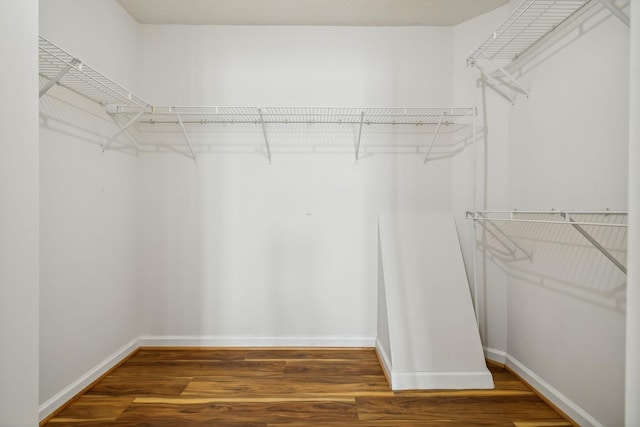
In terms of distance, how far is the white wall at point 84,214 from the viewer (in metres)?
1.63

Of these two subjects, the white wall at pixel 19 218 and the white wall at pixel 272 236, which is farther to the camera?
the white wall at pixel 272 236

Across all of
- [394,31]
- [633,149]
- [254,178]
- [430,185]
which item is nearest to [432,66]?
[394,31]

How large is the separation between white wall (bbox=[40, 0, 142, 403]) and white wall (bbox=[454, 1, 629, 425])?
2695 millimetres

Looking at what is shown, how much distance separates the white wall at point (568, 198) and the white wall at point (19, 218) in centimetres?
225

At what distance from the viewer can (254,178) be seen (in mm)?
2436

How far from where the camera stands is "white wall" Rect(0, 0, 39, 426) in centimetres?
82

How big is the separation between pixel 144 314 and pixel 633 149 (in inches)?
114

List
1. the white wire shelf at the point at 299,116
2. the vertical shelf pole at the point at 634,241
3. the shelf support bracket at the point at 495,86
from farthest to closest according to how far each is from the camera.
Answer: the white wire shelf at the point at 299,116 < the shelf support bracket at the point at 495,86 < the vertical shelf pole at the point at 634,241

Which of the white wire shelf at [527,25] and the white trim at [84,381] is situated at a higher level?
the white wire shelf at [527,25]

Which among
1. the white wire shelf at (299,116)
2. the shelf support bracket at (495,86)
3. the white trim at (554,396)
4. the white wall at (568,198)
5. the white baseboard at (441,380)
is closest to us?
the white wall at (568,198)

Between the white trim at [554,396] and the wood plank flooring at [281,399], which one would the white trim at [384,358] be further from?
the white trim at [554,396]

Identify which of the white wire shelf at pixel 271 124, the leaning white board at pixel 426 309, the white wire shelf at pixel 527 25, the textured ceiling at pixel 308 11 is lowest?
the leaning white board at pixel 426 309

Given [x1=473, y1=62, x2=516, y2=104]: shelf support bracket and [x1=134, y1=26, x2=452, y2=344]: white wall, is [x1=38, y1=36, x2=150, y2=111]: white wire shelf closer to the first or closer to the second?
[x1=134, y1=26, x2=452, y2=344]: white wall

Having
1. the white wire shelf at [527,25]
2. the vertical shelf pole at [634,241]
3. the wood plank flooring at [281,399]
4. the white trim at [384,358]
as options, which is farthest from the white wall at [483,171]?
the vertical shelf pole at [634,241]
